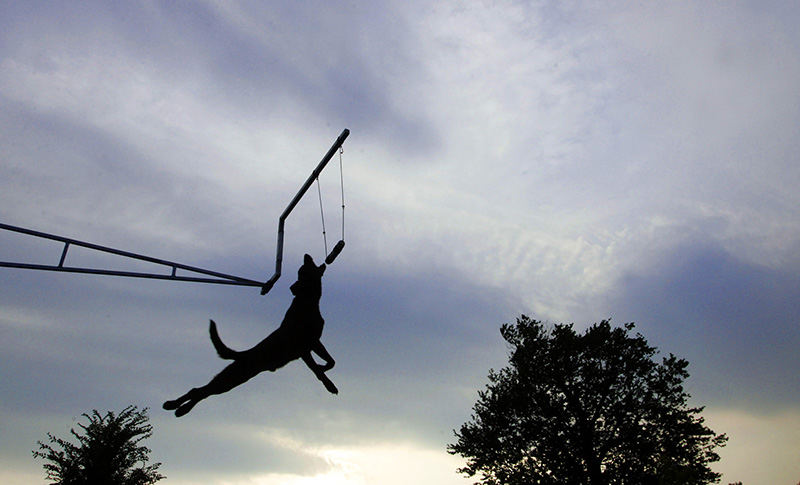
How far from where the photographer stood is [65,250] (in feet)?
20.5

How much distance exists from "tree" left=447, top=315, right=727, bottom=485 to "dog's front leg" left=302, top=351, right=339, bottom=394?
23.3 m

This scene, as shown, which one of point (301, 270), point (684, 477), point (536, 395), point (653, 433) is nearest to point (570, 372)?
point (536, 395)

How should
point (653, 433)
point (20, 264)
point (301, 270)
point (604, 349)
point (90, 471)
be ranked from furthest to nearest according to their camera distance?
point (604, 349), point (653, 433), point (90, 471), point (20, 264), point (301, 270)

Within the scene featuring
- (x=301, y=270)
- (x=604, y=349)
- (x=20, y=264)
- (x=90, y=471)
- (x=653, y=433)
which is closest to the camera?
(x=301, y=270)

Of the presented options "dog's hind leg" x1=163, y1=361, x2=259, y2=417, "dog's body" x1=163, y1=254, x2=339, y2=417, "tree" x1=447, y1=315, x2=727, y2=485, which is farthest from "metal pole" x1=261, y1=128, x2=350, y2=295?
"tree" x1=447, y1=315, x2=727, y2=485

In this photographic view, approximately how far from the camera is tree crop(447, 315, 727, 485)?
81.2ft

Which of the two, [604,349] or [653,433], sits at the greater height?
[604,349]

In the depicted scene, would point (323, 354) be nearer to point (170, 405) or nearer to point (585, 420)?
point (170, 405)

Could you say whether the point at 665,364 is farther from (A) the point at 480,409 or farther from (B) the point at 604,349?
(A) the point at 480,409

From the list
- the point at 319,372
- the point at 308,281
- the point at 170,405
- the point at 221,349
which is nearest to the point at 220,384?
the point at 221,349

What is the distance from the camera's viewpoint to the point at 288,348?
4.95 meters

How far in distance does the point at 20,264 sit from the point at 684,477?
83.6 feet

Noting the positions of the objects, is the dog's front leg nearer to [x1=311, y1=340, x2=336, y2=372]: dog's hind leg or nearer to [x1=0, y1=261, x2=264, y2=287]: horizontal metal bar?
[x1=311, y1=340, x2=336, y2=372]: dog's hind leg

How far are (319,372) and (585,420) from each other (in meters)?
24.5
